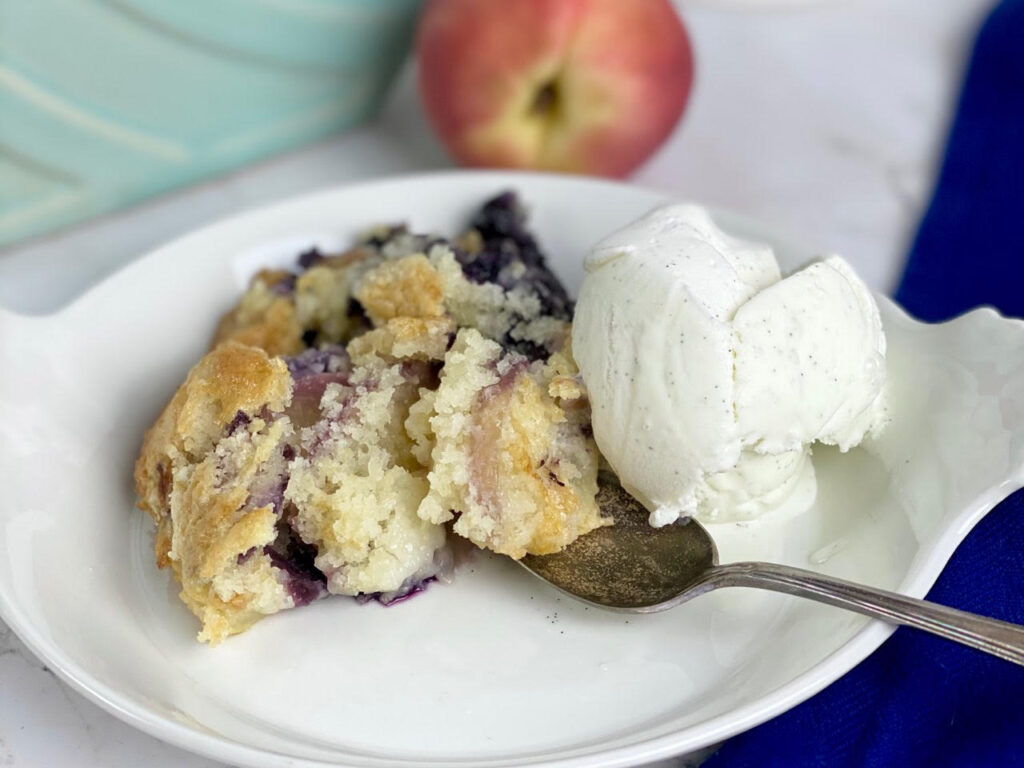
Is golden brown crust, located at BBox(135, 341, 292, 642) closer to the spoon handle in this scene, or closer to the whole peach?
the spoon handle

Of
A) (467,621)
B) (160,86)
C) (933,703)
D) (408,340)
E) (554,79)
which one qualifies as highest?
(160,86)

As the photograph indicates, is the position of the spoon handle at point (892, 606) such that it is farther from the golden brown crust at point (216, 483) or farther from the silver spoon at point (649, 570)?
the golden brown crust at point (216, 483)

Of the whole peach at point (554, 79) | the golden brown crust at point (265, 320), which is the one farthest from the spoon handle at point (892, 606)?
the whole peach at point (554, 79)

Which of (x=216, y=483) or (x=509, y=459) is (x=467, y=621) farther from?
(x=216, y=483)

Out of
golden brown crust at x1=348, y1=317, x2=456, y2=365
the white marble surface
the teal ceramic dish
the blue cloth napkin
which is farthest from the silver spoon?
the teal ceramic dish

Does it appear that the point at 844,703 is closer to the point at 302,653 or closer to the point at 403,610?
the point at 403,610

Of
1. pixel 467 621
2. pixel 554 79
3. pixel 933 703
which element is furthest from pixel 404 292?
pixel 933 703
